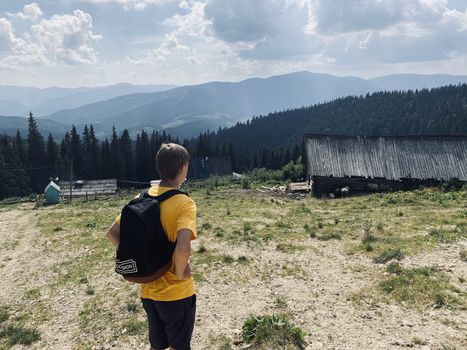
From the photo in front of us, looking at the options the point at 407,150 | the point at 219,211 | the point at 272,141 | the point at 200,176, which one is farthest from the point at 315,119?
the point at 219,211

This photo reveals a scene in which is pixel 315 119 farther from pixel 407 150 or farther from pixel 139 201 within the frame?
pixel 139 201

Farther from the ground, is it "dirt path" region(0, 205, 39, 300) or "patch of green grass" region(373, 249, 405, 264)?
"patch of green grass" region(373, 249, 405, 264)

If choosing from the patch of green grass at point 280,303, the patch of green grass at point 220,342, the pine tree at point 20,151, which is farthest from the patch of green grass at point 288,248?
the pine tree at point 20,151

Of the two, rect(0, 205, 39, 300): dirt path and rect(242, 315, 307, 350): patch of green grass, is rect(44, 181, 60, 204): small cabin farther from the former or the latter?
rect(242, 315, 307, 350): patch of green grass

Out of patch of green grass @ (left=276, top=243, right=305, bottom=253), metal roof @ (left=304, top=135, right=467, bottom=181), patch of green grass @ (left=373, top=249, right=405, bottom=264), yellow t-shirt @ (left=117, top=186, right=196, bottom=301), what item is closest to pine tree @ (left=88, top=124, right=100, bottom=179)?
metal roof @ (left=304, top=135, right=467, bottom=181)

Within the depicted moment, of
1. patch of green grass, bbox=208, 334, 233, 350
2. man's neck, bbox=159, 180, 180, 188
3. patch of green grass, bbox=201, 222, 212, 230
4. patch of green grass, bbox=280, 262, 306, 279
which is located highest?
man's neck, bbox=159, 180, 180, 188

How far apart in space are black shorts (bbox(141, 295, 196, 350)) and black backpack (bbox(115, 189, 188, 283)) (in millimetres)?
416

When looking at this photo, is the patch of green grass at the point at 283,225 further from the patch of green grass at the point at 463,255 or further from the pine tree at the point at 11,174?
the pine tree at the point at 11,174

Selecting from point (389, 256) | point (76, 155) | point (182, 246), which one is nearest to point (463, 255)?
point (389, 256)

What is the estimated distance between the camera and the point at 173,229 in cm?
396

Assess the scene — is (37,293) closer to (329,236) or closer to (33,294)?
(33,294)

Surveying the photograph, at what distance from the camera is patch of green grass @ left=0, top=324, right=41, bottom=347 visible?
8.03 m

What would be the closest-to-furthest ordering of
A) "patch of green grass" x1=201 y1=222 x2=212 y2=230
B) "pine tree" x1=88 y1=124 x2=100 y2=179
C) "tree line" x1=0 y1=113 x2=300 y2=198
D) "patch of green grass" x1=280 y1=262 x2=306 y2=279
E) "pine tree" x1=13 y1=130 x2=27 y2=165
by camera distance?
"patch of green grass" x1=280 y1=262 x2=306 y2=279 < "patch of green grass" x1=201 y1=222 x2=212 y2=230 < "tree line" x1=0 y1=113 x2=300 y2=198 < "pine tree" x1=13 y1=130 x2=27 y2=165 < "pine tree" x1=88 y1=124 x2=100 y2=179

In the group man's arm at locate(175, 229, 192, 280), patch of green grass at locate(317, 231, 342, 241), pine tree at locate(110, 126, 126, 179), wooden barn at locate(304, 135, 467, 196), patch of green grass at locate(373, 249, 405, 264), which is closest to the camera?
man's arm at locate(175, 229, 192, 280)
